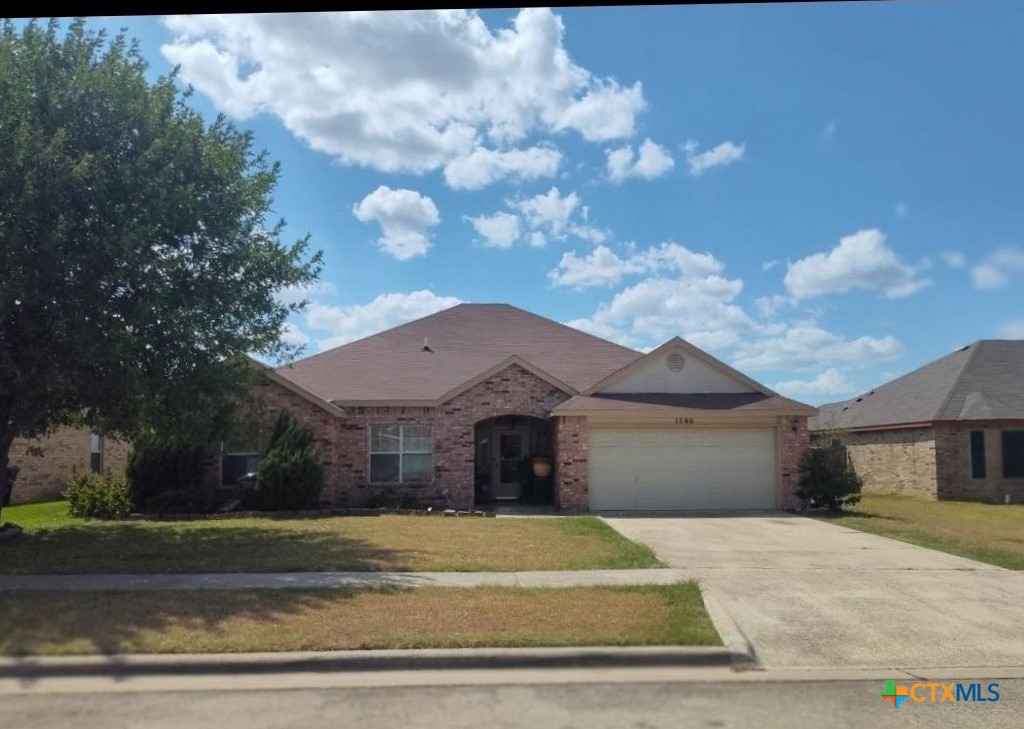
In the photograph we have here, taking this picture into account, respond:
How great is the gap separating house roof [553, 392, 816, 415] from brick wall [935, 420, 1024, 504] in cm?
757

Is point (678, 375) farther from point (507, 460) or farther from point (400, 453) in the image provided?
point (400, 453)

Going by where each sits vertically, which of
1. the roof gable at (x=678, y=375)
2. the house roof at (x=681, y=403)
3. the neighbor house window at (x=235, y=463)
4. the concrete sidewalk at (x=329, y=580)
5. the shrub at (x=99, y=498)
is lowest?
the concrete sidewalk at (x=329, y=580)

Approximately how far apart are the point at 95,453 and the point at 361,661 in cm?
2138

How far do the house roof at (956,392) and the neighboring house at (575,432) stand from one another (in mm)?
7834

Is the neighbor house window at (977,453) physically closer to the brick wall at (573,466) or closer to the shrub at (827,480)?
the shrub at (827,480)

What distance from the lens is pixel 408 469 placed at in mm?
21625

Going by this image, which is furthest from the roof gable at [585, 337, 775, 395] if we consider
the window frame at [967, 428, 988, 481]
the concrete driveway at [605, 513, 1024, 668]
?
the window frame at [967, 428, 988, 481]

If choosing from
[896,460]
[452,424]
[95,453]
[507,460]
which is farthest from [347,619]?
[896,460]

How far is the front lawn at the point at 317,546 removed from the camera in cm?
1137

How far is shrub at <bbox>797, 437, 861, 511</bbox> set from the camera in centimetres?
2034

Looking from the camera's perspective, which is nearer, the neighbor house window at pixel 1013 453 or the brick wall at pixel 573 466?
the brick wall at pixel 573 466

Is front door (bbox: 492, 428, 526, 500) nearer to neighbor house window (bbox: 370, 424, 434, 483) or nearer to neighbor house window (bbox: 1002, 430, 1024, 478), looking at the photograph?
neighbor house window (bbox: 370, 424, 434, 483)

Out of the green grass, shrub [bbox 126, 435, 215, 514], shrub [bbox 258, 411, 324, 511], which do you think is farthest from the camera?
shrub [bbox 258, 411, 324, 511]

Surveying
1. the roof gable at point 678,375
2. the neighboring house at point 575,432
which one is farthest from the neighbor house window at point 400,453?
the roof gable at point 678,375
